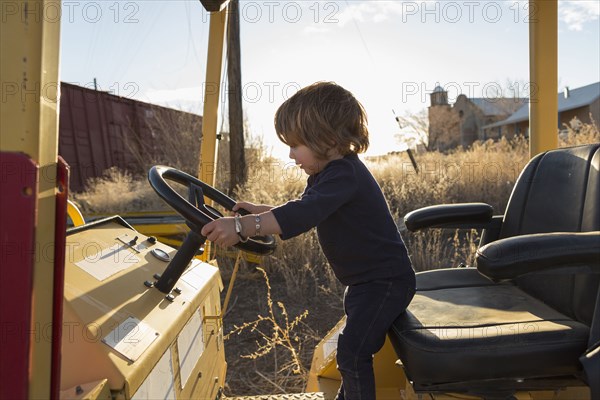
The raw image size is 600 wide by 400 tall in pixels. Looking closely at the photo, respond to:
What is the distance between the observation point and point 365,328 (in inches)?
60.5

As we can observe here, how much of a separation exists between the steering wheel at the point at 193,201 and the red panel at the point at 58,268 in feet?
1.66

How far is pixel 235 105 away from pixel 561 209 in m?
4.83

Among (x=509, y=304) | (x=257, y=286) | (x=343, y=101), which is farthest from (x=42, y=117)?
(x=257, y=286)

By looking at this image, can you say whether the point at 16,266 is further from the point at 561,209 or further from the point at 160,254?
the point at 561,209

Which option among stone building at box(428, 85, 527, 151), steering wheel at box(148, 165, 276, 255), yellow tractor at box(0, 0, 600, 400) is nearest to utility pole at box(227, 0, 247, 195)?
yellow tractor at box(0, 0, 600, 400)

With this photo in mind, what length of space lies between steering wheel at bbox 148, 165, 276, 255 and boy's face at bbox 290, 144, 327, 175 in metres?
0.26

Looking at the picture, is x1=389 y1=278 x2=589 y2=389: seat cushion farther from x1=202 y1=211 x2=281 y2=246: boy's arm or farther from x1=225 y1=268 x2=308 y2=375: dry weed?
x1=225 y1=268 x2=308 y2=375: dry weed

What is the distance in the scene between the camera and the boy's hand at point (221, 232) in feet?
4.08

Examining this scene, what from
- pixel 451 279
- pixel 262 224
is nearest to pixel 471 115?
pixel 451 279

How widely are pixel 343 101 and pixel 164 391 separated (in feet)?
3.02

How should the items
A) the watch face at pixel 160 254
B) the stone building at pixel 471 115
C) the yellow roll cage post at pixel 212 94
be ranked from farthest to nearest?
the stone building at pixel 471 115 < the yellow roll cage post at pixel 212 94 < the watch face at pixel 160 254

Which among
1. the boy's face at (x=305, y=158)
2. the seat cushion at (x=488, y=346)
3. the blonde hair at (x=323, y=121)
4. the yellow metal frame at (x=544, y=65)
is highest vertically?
the yellow metal frame at (x=544, y=65)

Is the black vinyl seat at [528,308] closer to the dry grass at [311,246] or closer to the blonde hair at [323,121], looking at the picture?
the blonde hair at [323,121]

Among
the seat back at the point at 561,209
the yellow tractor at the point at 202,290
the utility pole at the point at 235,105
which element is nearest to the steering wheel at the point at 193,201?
the yellow tractor at the point at 202,290
